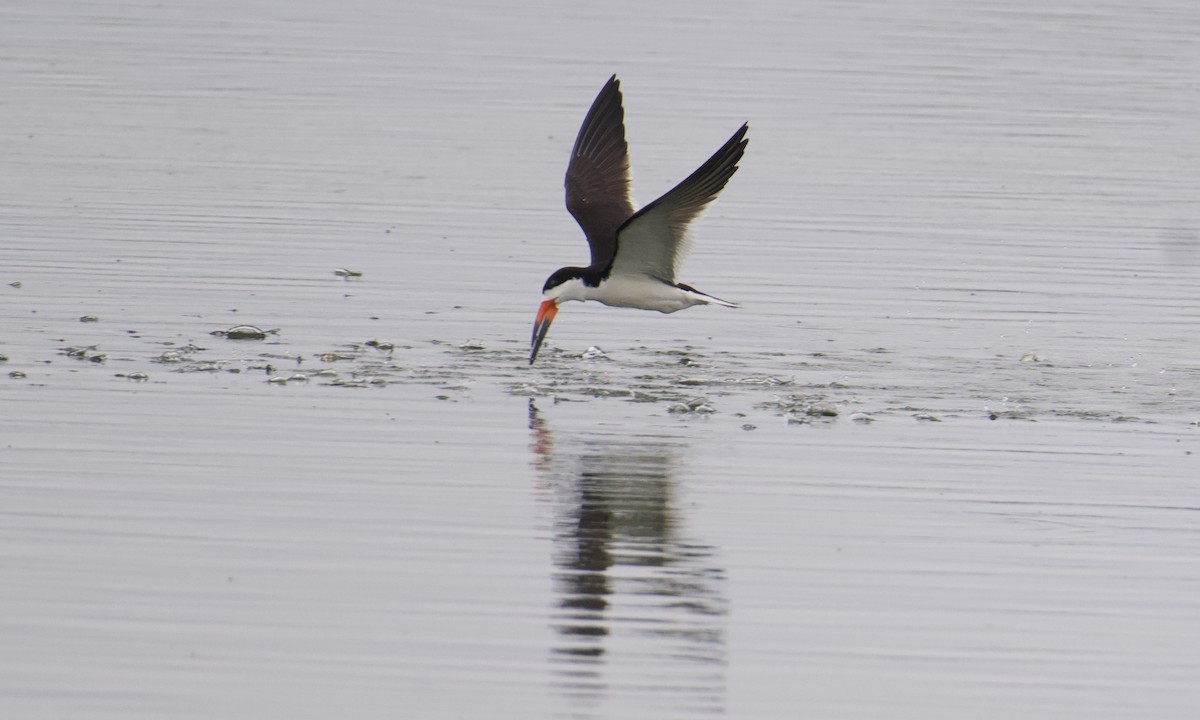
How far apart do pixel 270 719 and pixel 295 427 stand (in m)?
3.84

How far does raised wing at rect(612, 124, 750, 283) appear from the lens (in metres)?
11.0

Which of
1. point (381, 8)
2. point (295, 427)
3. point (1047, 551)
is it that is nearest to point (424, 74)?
point (381, 8)

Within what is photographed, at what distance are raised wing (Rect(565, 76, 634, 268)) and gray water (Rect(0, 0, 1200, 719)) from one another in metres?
0.81

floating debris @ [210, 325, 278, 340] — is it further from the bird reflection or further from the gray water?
the bird reflection

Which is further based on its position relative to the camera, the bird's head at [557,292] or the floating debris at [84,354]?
the bird's head at [557,292]

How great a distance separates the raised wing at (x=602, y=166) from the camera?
13.4m

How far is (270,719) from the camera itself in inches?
251

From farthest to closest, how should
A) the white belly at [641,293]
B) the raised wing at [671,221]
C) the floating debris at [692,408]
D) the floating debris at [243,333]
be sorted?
1. the floating debris at [243,333]
2. the white belly at [641,293]
3. the raised wing at [671,221]
4. the floating debris at [692,408]

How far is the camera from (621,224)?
12516mm

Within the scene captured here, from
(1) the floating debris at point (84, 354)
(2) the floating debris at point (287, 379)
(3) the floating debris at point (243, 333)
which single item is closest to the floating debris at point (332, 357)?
(2) the floating debris at point (287, 379)

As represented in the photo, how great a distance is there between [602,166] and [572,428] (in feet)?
11.8

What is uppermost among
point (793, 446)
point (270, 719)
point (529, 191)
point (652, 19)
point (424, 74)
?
point (652, 19)

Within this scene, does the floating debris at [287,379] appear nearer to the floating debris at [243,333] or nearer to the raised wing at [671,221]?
the floating debris at [243,333]

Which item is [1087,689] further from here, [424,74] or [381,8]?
[381,8]
